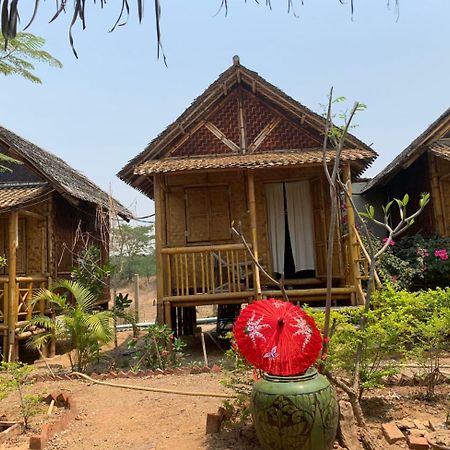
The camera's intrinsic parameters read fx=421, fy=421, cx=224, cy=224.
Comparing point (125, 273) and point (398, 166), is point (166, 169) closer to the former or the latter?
point (398, 166)

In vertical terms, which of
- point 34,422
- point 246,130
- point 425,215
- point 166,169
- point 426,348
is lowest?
point 34,422

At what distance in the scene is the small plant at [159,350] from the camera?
7488 millimetres

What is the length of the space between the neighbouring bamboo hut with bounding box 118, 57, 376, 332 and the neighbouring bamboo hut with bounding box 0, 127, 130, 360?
2.04 m

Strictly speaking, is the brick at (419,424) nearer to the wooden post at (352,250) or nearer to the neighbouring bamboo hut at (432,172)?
the wooden post at (352,250)

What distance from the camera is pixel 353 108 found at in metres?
3.79

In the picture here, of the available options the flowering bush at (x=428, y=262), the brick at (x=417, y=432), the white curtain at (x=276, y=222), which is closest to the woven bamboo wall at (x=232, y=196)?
the white curtain at (x=276, y=222)

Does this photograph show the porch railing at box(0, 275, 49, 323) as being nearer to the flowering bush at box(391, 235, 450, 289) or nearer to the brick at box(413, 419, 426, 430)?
the brick at box(413, 419, 426, 430)

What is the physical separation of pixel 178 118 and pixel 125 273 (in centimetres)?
2621

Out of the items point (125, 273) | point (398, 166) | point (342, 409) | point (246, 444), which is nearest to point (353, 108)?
point (342, 409)

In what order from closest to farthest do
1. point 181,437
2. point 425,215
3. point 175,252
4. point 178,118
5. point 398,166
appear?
point 181,437
point 175,252
point 178,118
point 398,166
point 425,215

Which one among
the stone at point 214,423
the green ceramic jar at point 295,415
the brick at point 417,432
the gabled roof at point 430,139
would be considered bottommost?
the brick at point 417,432

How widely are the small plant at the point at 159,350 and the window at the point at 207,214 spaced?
2.92 metres

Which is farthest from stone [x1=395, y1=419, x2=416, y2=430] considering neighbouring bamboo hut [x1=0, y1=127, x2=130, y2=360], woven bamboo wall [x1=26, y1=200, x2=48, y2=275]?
woven bamboo wall [x1=26, y1=200, x2=48, y2=275]

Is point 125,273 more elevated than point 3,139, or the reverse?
point 3,139
